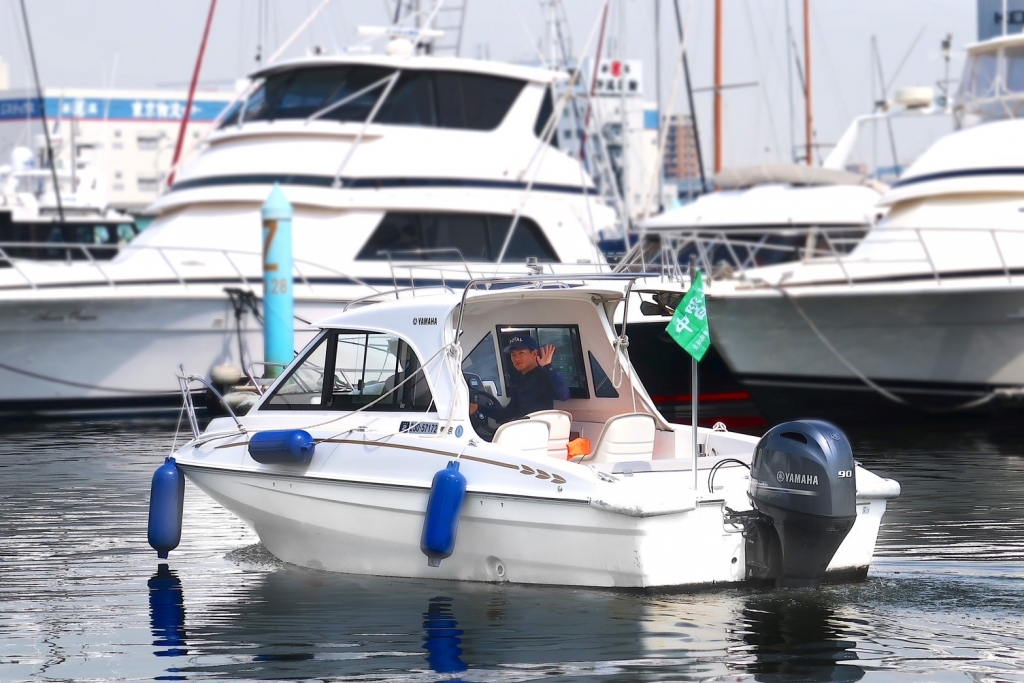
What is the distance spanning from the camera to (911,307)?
58.3 feet

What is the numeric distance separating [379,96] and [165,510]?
11664 millimetres

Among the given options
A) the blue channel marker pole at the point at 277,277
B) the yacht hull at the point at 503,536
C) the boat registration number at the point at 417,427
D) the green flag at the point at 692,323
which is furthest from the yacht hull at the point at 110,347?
the green flag at the point at 692,323

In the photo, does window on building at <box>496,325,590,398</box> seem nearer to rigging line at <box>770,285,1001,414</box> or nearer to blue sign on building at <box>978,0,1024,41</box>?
rigging line at <box>770,285,1001,414</box>

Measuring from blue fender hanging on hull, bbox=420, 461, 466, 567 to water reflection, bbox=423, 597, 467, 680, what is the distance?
0.33 metres

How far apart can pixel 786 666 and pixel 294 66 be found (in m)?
15.5

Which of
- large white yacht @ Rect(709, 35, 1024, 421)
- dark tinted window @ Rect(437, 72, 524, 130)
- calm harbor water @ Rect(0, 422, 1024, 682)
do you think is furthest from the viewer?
dark tinted window @ Rect(437, 72, 524, 130)

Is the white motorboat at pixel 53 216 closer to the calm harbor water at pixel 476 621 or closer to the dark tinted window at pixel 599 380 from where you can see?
the calm harbor water at pixel 476 621

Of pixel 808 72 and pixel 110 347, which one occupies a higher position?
pixel 808 72

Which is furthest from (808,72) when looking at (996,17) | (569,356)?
(569,356)

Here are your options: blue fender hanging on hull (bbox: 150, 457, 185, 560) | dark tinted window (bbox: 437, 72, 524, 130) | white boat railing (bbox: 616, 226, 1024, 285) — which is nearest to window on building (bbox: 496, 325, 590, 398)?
blue fender hanging on hull (bbox: 150, 457, 185, 560)

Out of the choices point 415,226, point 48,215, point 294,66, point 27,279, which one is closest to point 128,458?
point 27,279

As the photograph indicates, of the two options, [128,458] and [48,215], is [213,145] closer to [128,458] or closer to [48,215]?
[128,458]

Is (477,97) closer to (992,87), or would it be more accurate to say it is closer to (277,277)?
(277,277)

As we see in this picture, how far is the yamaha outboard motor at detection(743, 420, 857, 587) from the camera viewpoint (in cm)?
796
